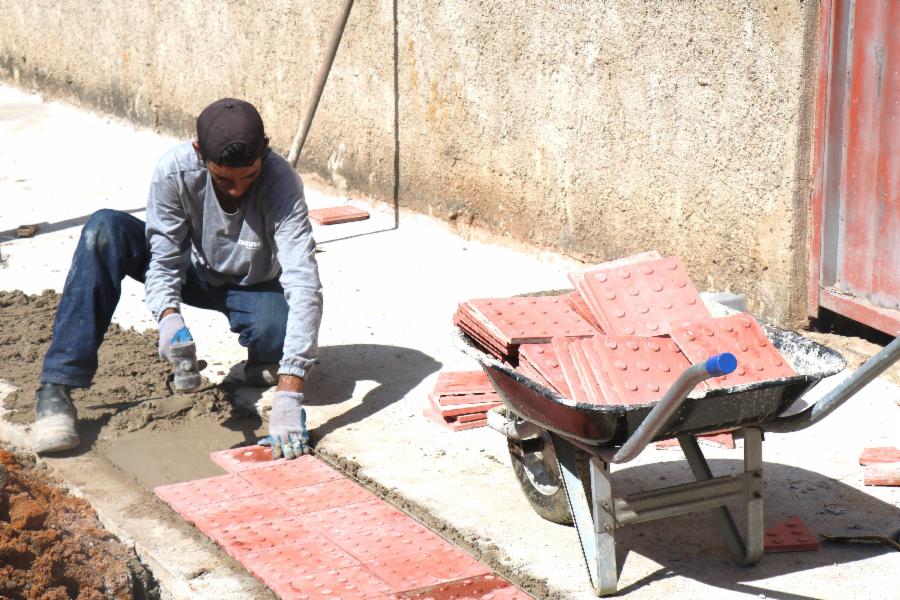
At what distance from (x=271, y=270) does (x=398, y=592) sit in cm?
194

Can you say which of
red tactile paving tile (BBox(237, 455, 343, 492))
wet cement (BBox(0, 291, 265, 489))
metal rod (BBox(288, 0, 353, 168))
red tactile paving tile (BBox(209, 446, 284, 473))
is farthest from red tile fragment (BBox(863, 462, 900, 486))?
metal rod (BBox(288, 0, 353, 168))

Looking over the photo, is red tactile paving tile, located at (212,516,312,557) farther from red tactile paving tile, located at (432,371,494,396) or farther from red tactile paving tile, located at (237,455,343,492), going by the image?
red tactile paving tile, located at (432,371,494,396)

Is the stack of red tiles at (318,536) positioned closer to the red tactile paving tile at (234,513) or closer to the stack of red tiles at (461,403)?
the red tactile paving tile at (234,513)

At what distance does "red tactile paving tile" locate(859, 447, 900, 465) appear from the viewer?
170 inches

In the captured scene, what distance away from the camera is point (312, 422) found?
4.89 m

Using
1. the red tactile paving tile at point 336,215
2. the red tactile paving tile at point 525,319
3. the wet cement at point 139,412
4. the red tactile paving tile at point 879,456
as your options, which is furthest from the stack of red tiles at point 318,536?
the red tactile paving tile at point 336,215

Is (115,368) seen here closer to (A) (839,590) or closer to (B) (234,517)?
(B) (234,517)

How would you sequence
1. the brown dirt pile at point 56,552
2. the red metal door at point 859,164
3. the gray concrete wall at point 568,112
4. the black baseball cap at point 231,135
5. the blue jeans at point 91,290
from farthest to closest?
the gray concrete wall at point 568,112, the red metal door at point 859,164, the blue jeans at point 91,290, the black baseball cap at point 231,135, the brown dirt pile at point 56,552

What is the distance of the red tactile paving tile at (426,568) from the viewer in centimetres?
357

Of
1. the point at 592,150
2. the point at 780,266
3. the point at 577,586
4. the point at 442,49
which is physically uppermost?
the point at 442,49

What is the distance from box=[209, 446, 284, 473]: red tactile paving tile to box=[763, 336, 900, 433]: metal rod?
77.4 inches

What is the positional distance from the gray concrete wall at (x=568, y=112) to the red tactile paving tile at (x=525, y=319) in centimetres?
221

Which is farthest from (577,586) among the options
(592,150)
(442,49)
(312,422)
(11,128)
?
(11,128)

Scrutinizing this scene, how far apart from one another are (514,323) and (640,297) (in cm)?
43
